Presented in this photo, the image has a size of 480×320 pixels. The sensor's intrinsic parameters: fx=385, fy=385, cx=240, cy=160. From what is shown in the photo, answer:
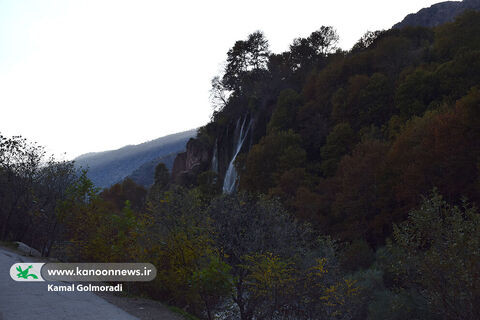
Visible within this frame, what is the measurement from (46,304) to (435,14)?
4911 inches

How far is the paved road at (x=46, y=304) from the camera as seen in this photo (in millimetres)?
8055

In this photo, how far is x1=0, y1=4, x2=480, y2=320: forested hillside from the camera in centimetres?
1157

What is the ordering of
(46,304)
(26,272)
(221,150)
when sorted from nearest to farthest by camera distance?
(46,304) → (26,272) → (221,150)

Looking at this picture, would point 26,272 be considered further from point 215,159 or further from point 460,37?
point 215,159

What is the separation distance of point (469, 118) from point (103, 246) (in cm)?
2323

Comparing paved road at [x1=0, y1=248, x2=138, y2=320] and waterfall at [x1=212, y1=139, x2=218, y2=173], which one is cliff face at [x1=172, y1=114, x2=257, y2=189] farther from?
paved road at [x1=0, y1=248, x2=138, y2=320]

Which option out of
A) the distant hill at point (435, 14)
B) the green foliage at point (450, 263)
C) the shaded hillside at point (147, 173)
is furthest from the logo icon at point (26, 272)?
the shaded hillside at point (147, 173)

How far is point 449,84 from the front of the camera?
33.0 meters

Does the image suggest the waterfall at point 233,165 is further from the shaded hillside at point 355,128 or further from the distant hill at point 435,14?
the distant hill at point 435,14

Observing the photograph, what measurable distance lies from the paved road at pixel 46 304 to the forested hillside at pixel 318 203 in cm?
236

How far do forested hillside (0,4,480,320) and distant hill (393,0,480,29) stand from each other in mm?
57850

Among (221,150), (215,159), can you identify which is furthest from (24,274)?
(215,159)

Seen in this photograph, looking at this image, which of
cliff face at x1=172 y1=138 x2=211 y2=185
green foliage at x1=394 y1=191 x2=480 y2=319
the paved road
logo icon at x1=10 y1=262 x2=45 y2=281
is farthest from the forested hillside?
cliff face at x1=172 y1=138 x2=211 y2=185

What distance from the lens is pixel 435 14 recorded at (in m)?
109
